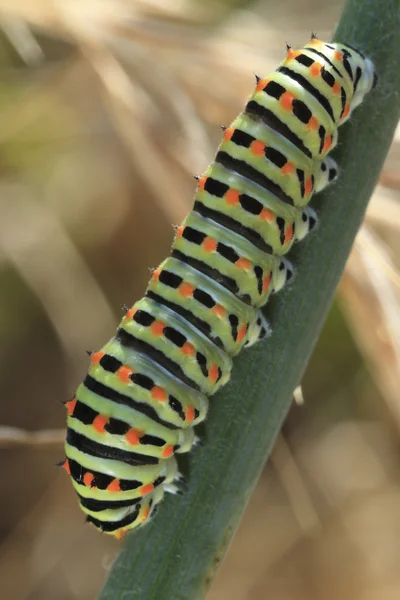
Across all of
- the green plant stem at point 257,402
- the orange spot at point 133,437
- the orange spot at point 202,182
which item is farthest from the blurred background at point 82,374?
the green plant stem at point 257,402

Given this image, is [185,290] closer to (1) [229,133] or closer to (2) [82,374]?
(1) [229,133]

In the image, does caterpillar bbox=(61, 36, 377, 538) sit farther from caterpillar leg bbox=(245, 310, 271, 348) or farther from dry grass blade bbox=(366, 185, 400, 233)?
dry grass blade bbox=(366, 185, 400, 233)

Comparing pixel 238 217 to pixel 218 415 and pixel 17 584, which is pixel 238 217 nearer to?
pixel 218 415

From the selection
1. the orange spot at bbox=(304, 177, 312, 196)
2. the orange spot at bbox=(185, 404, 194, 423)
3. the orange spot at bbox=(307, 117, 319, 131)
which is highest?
the orange spot at bbox=(307, 117, 319, 131)

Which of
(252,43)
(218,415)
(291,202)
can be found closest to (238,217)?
(291,202)

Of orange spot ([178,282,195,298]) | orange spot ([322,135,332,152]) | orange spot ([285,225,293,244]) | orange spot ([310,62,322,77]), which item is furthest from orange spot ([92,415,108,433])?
orange spot ([310,62,322,77])

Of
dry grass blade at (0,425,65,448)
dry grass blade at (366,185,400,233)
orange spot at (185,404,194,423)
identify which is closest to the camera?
orange spot at (185,404,194,423)
